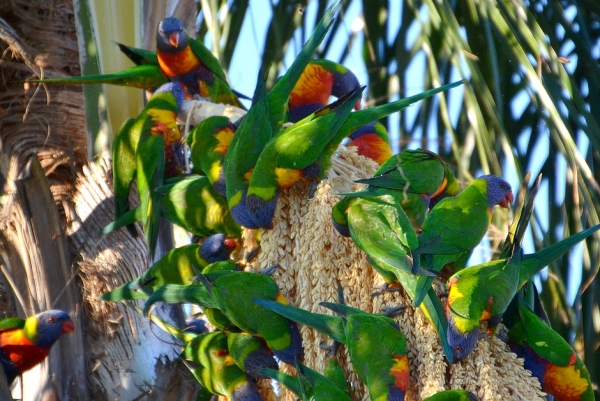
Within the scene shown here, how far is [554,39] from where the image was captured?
2594mm

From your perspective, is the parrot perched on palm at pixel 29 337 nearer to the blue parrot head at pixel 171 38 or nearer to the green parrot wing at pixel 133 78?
the green parrot wing at pixel 133 78

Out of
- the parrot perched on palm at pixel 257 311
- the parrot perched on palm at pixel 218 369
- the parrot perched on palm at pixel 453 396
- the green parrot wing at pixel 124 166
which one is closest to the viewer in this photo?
the parrot perched on palm at pixel 453 396

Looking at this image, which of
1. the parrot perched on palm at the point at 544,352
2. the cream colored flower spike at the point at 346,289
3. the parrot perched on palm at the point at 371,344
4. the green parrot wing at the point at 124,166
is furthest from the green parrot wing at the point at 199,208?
the parrot perched on palm at the point at 544,352

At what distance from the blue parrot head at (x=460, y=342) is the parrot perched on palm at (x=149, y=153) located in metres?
1.09

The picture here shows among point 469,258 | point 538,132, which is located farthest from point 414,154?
point 538,132

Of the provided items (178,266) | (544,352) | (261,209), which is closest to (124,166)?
(178,266)

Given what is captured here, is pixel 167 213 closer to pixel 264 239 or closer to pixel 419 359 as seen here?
pixel 264 239

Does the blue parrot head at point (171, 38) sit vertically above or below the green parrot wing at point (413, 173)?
above

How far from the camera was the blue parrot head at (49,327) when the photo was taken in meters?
2.47

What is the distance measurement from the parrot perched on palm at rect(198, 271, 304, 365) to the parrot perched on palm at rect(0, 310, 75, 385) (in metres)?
0.72

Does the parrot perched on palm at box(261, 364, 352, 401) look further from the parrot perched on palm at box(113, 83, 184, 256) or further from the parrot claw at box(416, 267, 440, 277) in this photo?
the parrot perched on palm at box(113, 83, 184, 256)

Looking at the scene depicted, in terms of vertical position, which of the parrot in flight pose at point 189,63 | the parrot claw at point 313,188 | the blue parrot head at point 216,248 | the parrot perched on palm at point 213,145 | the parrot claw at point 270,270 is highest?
the parrot in flight pose at point 189,63

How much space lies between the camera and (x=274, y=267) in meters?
2.01

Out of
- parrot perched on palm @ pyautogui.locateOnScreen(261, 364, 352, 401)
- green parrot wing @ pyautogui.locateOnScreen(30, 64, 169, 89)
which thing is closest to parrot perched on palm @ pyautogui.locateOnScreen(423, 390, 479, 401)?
parrot perched on palm @ pyautogui.locateOnScreen(261, 364, 352, 401)
